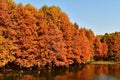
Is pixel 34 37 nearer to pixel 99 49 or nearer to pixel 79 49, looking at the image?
pixel 79 49

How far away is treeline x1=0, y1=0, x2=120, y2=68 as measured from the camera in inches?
2105

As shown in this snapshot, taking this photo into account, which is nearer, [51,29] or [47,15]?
[51,29]

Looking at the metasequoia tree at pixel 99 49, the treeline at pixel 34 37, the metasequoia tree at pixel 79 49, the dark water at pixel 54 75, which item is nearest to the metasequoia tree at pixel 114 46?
the metasequoia tree at pixel 99 49

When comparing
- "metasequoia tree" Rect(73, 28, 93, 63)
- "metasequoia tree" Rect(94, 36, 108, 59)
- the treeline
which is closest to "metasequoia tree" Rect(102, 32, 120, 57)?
"metasequoia tree" Rect(94, 36, 108, 59)

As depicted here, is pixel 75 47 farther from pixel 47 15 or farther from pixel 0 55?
pixel 0 55

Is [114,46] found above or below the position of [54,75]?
above

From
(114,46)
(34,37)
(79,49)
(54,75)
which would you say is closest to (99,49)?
(114,46)

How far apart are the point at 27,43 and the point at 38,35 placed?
23.9ft

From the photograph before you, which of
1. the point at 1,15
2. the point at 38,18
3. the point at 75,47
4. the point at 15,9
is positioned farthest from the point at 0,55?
the point at 75,47

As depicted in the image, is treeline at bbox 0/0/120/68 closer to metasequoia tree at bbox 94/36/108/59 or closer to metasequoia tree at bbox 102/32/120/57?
metasequoia tree at bbox 94/36/108/59

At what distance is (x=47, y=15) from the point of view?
2908 inches

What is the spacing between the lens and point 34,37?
199 ft

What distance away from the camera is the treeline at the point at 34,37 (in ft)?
175

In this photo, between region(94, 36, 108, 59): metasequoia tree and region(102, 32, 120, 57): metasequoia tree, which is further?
region(102, 32, 120, 57): metasequoia tree
